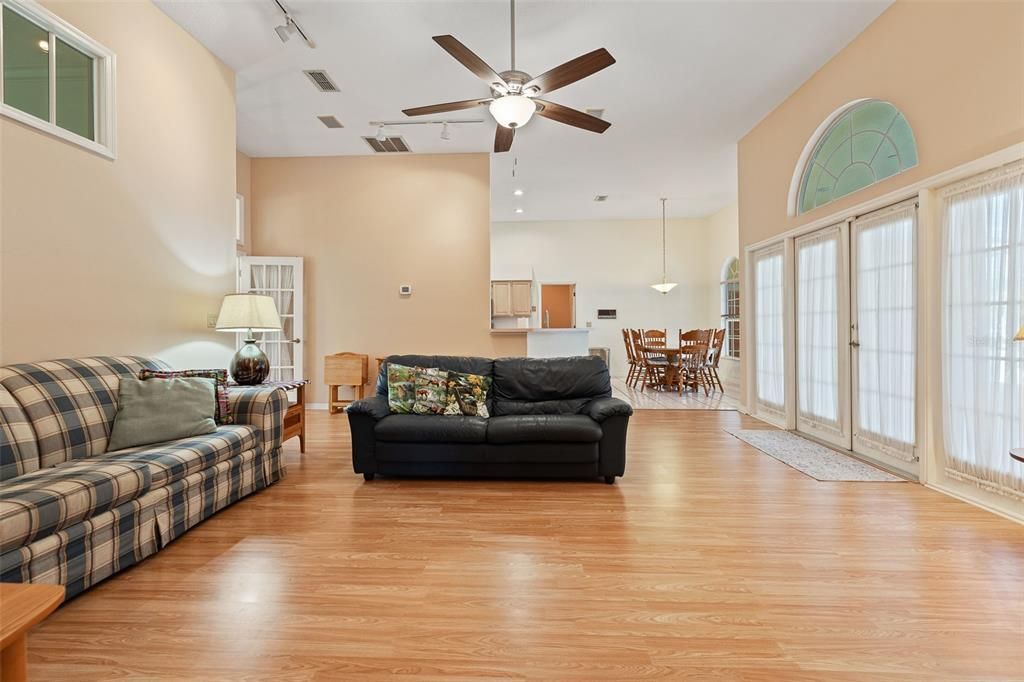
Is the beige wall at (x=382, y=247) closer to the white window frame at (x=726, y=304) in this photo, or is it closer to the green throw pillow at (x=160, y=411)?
the green throw pillow at (x=160, y=411)

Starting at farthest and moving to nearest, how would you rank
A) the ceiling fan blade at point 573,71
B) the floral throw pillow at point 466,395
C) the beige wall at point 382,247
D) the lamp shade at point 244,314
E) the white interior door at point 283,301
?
1. the beige wall at point 382,247
2. the white interior door at point 283,301
3. the lamp shade at point 244,314
4. the floral throw pillow at point 466,395
5. the ceiling fan blade at point 573,71

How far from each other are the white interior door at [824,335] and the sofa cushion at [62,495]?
4.95 metres

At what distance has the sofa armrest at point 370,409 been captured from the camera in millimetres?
3484

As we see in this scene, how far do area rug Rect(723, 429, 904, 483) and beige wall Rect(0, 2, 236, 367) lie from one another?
4.80m

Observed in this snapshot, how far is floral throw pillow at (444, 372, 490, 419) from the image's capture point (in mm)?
3742

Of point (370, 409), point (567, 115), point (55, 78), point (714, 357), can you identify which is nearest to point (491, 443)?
point (370, 409)

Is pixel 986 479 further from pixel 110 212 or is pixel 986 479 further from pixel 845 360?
pixel 110 212

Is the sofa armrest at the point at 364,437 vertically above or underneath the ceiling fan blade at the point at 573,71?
underneath

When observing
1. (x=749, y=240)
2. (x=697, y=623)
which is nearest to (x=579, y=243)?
(x=749, y=240)

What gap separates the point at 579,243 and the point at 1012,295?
320 inches

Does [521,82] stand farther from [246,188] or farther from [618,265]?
[618,265]

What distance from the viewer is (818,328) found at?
15.1ft

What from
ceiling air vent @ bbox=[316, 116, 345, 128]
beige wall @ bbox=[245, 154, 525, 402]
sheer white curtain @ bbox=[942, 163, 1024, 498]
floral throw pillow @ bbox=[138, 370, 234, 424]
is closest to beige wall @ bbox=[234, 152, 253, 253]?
beige wall @ bbox=[245, 154, 525, 402]

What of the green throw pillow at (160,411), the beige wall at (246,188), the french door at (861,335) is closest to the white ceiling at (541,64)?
the beige wall at (246,188)
